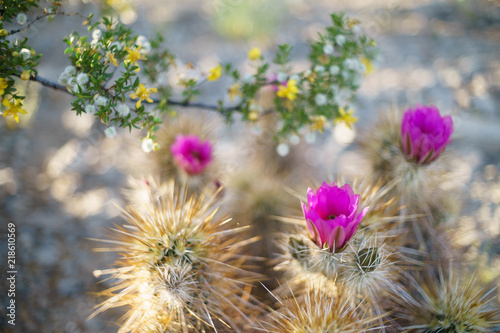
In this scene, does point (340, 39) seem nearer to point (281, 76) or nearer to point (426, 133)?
point (281, 76)

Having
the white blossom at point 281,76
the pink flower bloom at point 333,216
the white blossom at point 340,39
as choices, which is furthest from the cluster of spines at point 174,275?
the white blossom at point 340,39

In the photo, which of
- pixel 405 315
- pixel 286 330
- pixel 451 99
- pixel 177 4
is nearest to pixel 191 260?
pixel 286 330

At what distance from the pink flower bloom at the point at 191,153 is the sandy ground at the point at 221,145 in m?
0.27

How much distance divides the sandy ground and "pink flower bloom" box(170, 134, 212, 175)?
0.27 metres

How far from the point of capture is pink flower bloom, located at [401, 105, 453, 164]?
1.15 metres

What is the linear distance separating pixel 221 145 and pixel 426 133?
1318 millimetres

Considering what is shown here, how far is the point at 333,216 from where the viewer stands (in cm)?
99

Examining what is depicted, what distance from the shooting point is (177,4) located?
3.14 m

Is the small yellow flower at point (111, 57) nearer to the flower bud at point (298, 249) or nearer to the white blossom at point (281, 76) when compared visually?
the white blossom at point (281, 76)

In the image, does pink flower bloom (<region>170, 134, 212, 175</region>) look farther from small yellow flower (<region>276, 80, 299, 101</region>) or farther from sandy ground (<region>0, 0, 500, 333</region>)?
small yellow flower (<region>276, 80, 299, 101</region>)

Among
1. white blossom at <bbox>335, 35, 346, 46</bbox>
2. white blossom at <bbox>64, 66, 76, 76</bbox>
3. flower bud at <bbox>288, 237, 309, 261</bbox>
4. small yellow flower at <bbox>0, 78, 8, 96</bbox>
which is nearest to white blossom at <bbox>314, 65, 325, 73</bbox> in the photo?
white blossom at <bbox>335, 35, 346, 46</bbox>

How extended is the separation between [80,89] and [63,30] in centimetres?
217

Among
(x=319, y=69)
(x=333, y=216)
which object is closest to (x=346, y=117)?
(x=319, y=69)

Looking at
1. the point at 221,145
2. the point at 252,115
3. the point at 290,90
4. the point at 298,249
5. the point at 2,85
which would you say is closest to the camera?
the point at 2,85
